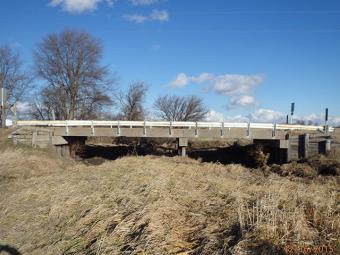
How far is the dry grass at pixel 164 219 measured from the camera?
5148 mm

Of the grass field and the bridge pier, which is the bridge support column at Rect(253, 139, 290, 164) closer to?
the bridge pier

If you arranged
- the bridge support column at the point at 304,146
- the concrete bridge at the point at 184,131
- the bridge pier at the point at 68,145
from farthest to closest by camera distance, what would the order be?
the bridge pier at the point at 68,145 < the concrete bridge at the point at 184,131 < the bridge support column at the point at 304,146

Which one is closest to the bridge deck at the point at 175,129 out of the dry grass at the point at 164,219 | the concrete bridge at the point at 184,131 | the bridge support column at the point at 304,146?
the concrete bridge at the point at 184,131

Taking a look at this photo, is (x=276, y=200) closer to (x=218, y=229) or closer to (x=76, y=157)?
(x=218, y=229)

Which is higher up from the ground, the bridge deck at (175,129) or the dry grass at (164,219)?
the bridge deck at (175,129)

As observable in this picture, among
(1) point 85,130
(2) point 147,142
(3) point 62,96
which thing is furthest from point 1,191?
(3) point 62,96

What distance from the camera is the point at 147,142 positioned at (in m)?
40.7

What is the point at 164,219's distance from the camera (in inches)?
248

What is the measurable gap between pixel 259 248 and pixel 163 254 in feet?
4.12

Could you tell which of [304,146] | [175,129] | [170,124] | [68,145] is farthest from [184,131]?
[68,145]

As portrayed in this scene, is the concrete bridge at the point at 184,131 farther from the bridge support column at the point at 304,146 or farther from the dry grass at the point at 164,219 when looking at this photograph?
the dry grass at the point at 164,219

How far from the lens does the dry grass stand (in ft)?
16.9

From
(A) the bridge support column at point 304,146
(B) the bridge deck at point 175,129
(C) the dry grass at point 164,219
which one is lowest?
(C) the dry grass at point 164,219

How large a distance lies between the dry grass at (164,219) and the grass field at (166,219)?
0.01 metres
